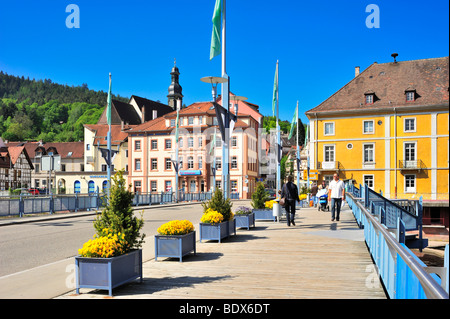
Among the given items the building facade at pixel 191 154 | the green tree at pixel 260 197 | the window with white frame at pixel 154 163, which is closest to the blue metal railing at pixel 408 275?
the green tree at pixel 260 197

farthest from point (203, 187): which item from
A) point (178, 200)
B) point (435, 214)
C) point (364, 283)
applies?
point (364, 283)

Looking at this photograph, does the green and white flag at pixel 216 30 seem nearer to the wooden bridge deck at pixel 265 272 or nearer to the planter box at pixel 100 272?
the wooden bridge deck at pixel 265 272

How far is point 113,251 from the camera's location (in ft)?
22.1

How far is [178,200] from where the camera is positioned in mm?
49938

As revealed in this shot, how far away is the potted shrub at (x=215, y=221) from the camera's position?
488 inches

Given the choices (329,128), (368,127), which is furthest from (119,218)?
(329,128)

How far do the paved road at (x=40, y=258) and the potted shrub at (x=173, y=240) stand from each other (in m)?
0.71

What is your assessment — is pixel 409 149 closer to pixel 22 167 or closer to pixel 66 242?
pixel 66 242

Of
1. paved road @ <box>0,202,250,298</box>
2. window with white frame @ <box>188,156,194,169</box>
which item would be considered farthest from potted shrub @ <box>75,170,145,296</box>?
window with white frame @ <box>188,156,194,169</box>

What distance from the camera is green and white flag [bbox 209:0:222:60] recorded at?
16.0 m

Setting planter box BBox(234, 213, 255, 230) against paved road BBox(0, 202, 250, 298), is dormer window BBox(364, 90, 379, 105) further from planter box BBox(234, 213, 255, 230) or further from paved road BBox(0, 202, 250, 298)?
planter box BBox(234, 213, 255, 230)

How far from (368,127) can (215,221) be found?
1767 inches

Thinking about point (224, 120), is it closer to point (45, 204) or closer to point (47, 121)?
point (45, 204)

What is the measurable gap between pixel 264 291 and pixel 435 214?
1580 inches
